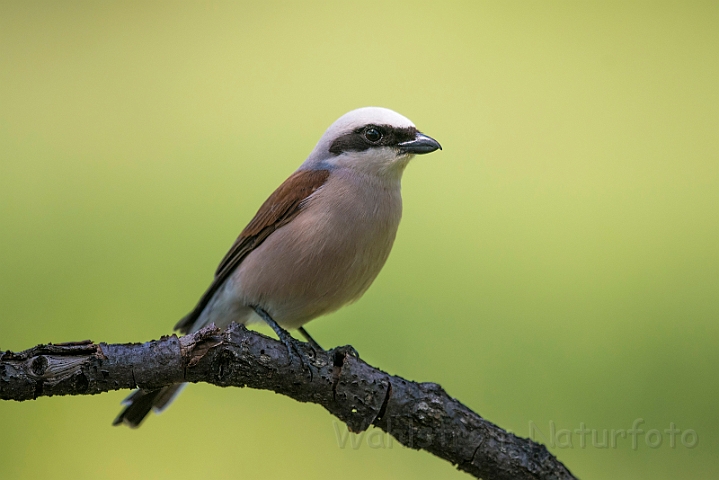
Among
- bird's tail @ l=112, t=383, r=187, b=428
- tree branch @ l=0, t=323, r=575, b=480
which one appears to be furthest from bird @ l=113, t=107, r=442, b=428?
tree branch @ l=0, t=323, r=575, b=480

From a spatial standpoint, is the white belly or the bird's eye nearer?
the white belly

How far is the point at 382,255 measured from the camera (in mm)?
3281

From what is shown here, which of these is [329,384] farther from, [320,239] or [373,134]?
[373,134]

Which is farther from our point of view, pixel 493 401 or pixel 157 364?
pixel 493 401

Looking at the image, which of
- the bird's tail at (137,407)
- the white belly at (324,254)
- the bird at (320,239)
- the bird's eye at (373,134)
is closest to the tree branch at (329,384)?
the bird at (320,239)

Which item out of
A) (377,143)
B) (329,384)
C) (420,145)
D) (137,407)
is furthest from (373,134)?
(137,407)

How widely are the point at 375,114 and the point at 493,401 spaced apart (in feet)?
7.22

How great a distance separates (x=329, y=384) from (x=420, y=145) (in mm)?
1294

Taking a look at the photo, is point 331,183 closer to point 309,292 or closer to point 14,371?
point 309,292

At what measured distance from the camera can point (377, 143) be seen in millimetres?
3451

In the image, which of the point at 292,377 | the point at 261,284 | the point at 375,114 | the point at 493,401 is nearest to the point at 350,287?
the point at 261,284

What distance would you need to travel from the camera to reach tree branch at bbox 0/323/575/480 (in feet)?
8.07

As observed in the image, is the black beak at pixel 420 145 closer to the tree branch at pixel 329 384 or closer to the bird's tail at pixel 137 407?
the tree branch at pixel 329 384

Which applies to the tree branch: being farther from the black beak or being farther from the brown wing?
the black beak
